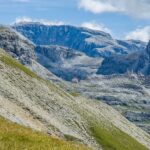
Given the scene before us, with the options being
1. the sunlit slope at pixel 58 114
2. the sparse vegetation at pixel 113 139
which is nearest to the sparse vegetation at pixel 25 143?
the sunlit slope at pixel 58 114

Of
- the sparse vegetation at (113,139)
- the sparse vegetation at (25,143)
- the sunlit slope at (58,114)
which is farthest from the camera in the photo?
the sparse vegetation at (113,139)

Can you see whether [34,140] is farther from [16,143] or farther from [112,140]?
[112,140]

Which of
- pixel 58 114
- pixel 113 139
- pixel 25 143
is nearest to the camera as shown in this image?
pixel 25 143

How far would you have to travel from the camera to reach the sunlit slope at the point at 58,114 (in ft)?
297

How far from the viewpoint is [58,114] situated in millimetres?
104875

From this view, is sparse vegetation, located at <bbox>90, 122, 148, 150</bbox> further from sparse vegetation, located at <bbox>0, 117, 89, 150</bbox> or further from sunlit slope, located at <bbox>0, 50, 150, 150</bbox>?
sparse vegetation, located at <bbox>0, 117, 89, 150</bbox>

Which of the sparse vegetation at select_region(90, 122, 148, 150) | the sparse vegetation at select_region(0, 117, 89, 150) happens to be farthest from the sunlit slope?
the sparse vegetation at select_region(0, 117, 89, 150)

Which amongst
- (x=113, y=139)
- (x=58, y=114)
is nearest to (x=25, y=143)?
(x=58, y=114)

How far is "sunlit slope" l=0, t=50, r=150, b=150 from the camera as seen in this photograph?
90.6m

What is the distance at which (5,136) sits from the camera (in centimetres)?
2152

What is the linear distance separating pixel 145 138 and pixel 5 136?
121597 millimetres

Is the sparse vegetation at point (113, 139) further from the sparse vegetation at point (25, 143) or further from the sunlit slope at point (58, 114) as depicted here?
the sparse vegetation at point (25, 143)

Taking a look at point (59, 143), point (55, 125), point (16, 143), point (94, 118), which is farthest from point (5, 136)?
point (94, 118)

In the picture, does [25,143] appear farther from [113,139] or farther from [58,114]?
[113,139]
